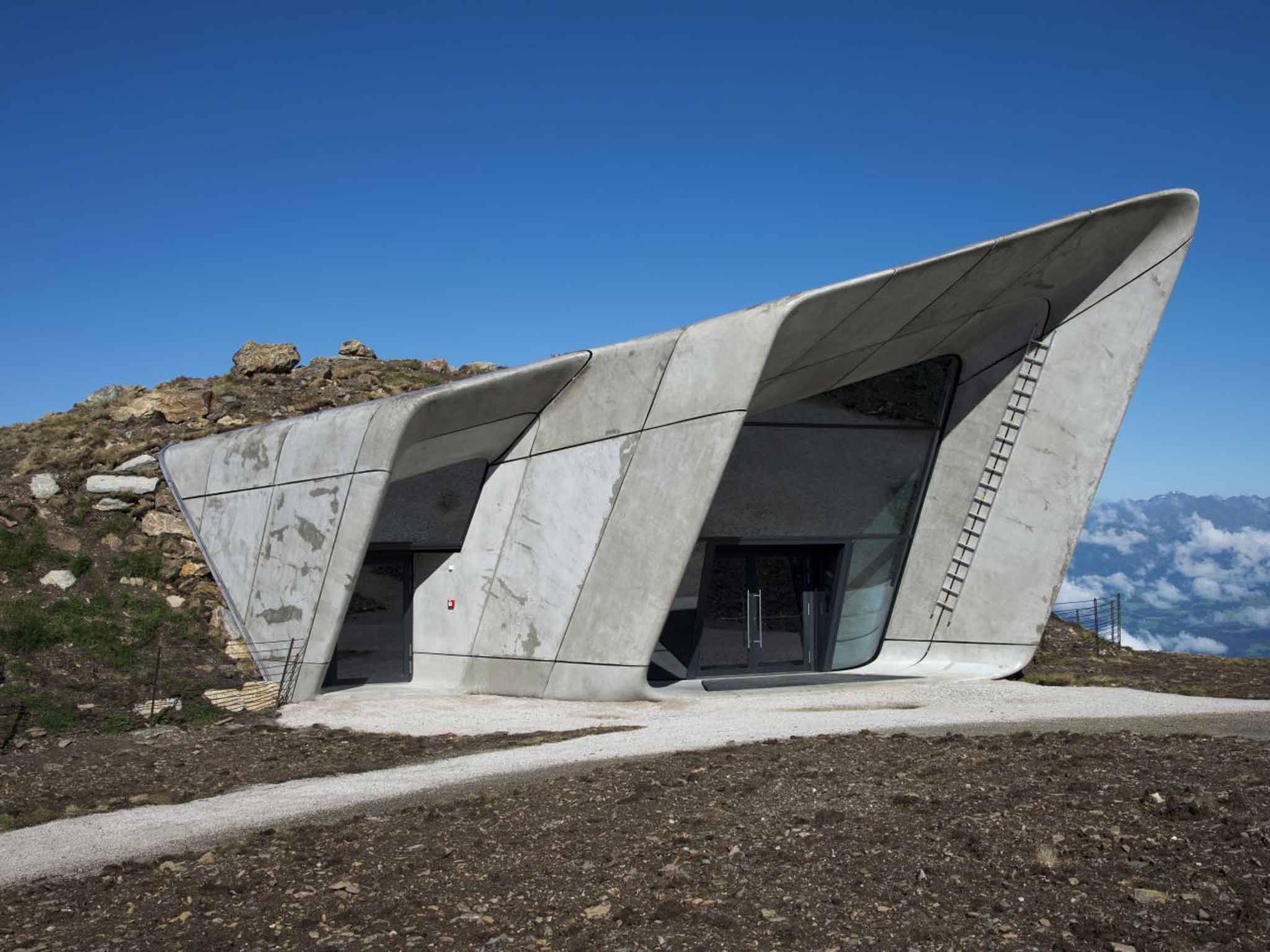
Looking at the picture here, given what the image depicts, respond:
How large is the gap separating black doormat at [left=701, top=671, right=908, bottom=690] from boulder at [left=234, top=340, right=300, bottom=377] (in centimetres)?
1761

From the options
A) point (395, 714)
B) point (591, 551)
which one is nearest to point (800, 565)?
point (591, 551)

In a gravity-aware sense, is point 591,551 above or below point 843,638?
above

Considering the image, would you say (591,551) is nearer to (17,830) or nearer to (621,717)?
(621,717)

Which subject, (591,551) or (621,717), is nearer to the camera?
(621,717)

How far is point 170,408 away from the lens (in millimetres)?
26344

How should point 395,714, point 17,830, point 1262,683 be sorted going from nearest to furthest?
point 17,830, point 395,714, point 1262,683

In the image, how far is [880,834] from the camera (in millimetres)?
7387

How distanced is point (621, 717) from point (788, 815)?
673cm

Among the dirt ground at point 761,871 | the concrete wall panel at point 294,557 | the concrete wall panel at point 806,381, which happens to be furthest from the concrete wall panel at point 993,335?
the concrete wall panel at point 294,557

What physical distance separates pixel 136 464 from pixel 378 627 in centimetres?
740

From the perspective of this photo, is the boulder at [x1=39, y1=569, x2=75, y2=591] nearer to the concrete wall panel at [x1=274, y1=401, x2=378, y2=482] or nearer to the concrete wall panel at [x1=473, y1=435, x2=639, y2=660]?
the concrete wall panel at [x1=274, y1=401, x2=378, y2=482]

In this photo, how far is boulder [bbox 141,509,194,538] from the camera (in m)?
21.0

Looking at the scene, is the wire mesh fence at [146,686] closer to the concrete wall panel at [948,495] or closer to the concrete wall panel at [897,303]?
the concrete wall panel at [897,303]

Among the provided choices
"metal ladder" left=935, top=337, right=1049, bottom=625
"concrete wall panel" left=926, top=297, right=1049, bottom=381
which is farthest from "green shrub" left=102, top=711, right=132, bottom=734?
"concrete wall panel" left=926, top=297, right=1049, bottom=381
